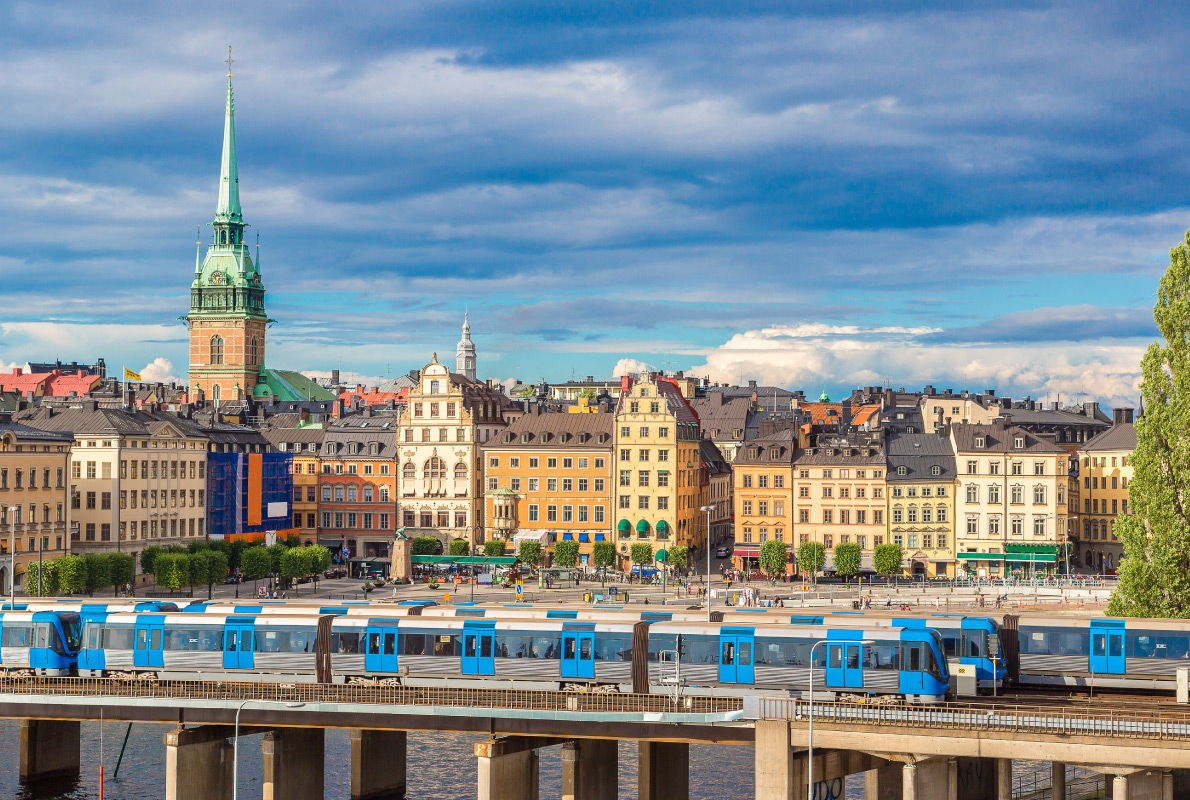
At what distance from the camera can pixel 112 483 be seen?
148m

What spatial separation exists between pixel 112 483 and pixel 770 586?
65.6 metres

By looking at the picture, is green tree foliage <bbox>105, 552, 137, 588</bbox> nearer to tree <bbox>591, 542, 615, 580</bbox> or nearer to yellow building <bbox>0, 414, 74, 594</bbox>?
yellow building <bbox>0, 414, 74, 594</bbox>

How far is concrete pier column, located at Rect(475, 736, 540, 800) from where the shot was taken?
2382 inches

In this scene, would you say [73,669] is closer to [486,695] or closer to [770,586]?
[486,695]

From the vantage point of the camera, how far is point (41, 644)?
227 ft

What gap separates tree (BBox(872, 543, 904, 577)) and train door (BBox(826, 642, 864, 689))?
92952mm

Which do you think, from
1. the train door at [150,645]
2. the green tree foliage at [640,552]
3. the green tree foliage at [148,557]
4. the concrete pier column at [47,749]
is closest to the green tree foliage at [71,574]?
the green tree foliage at [148,557]

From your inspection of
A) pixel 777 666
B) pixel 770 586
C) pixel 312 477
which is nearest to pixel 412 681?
pixel 777 666

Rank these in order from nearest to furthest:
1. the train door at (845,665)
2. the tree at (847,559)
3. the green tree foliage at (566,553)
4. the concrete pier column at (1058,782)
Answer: the train door at (845,665)
the concrete pier column at (1058,782)
the tree at (847,559)
the green tree foliage at (566,553)

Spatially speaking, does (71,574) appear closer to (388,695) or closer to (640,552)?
(640,552)

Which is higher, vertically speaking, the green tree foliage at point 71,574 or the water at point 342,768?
the green tree foliage at point 71,574

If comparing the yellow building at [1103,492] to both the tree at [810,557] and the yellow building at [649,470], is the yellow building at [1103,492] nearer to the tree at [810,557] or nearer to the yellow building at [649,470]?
the tree at [810,557]

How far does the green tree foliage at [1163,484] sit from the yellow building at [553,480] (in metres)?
97.8

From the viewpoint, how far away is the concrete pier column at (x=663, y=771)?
219 feet
